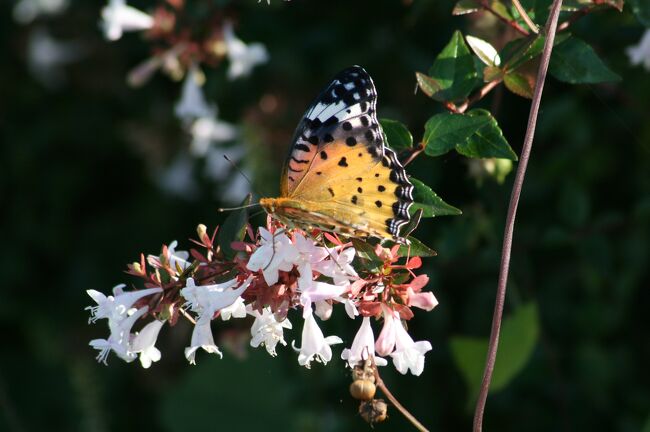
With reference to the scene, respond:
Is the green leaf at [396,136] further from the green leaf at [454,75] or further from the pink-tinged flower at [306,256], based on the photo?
the pink-tinged flower at [306,256]

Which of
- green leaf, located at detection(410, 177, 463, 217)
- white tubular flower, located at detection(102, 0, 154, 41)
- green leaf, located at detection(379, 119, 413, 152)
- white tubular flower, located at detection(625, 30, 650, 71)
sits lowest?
green leaf, located at detection(410, 177, 463, 217)

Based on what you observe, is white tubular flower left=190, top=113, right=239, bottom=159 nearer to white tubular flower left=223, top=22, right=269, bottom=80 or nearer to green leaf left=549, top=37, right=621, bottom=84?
white tubular flower left=223, top=22, right=269, bottom=80

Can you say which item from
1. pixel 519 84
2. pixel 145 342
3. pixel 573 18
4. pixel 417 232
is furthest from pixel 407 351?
pixel 417 232

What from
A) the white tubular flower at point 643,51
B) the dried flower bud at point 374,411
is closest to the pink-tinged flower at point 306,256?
the dried flower bud at point 374,411

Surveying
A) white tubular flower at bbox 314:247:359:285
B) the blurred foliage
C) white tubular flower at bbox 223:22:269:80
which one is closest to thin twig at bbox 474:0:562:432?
white tubular flower at bbox 314:247:359:285

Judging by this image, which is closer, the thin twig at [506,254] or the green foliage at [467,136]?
the thin twig at [506,254]

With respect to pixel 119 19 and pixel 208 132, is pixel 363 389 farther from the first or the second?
pixel 208 132

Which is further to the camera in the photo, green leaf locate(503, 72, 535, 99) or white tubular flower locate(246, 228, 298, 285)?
green leaf locate(503, 72, 535, 99)
